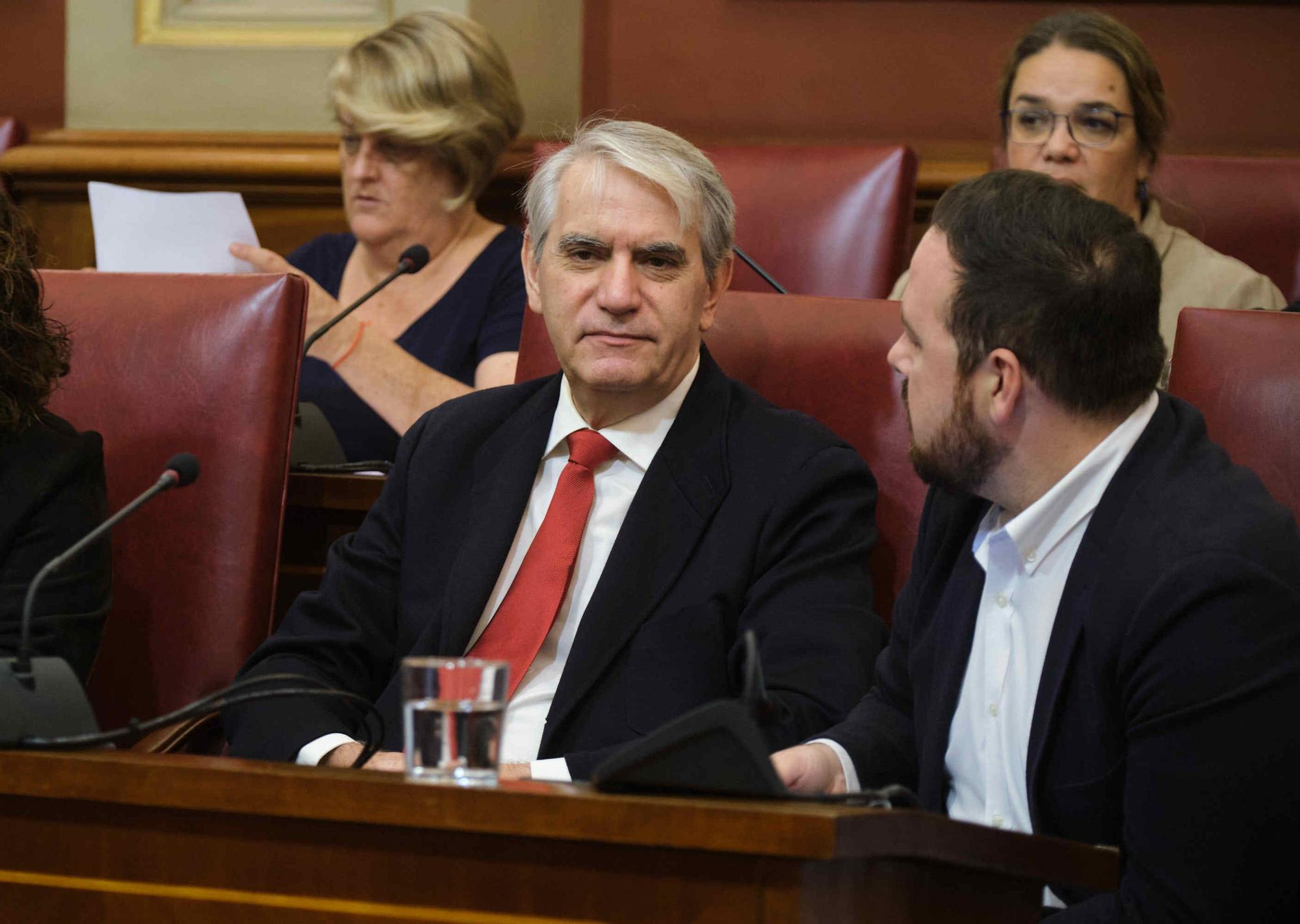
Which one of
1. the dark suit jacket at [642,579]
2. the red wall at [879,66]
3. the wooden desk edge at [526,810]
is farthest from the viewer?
the red wall at [879,66]

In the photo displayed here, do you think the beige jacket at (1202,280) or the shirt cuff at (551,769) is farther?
the beige jacket at (1202,280)

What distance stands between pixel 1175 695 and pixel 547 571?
0.75 metres

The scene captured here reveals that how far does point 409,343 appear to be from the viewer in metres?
2.65

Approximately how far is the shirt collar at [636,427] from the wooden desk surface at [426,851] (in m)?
0.88

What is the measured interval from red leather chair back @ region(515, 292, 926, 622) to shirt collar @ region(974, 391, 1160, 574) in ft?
1.43

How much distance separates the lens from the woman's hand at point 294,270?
7.75 feet

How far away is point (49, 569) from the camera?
1170 millimetres

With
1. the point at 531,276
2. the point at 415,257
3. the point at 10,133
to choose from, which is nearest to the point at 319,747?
the point at 531,276

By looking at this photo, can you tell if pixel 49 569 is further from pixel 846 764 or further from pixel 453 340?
pixel 453 340

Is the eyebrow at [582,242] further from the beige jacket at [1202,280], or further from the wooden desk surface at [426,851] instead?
the wooden desk surface at [426,851]

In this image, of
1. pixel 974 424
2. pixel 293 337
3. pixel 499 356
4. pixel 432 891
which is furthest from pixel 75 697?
pixel 499 356

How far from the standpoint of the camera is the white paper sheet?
7.76 feet

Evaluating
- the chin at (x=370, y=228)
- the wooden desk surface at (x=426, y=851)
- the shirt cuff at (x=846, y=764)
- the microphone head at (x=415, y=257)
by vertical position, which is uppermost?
the chin at (x=370, y=228)

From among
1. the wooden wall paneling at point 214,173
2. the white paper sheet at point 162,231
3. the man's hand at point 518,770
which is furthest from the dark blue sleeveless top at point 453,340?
the man's hand at point 518,770
